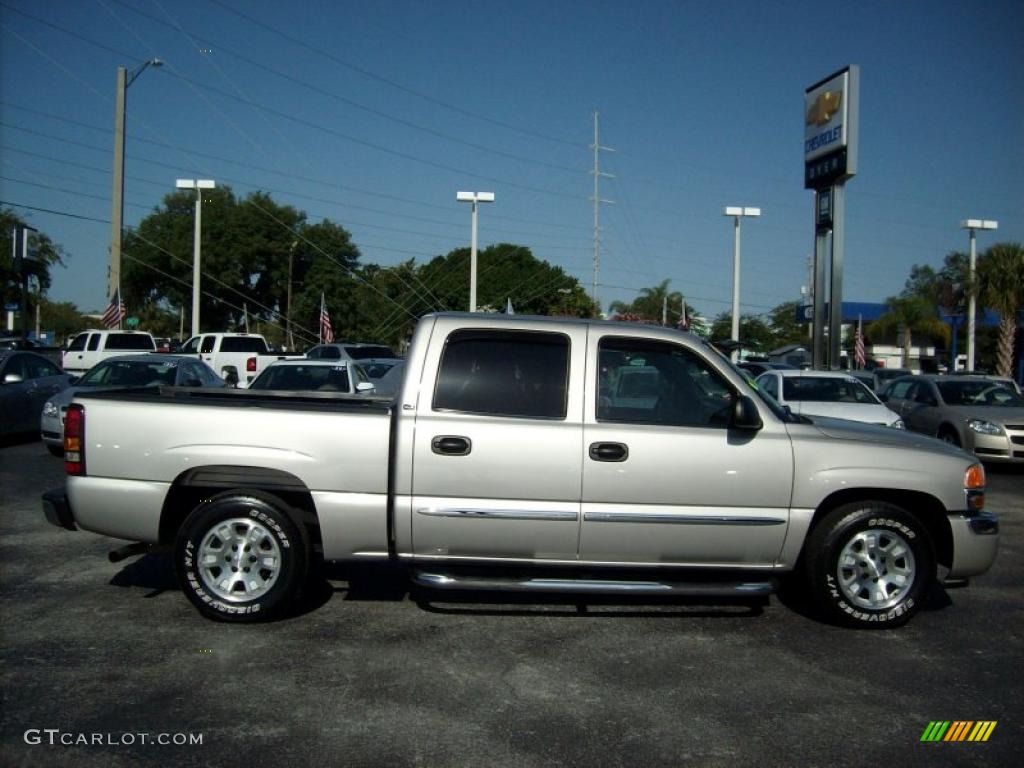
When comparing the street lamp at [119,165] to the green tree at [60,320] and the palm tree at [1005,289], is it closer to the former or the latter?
the palm tree at [1005,289]

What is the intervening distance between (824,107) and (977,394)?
49.8ft

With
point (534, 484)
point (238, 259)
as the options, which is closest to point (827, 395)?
point (534, 484)

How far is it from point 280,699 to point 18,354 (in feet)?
40.7

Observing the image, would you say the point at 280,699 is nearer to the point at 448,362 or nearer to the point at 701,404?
the point at 448,362

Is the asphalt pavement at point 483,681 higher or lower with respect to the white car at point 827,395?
lower

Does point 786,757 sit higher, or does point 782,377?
point 782,377

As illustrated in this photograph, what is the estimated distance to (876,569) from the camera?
5.54 meters

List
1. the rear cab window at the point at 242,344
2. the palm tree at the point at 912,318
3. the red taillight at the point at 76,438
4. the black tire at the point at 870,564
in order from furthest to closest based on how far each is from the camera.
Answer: the palm tree at the point at 912,318 → the rear cab window at the point at 242,344 → the black tire at the point at 870,564 → the red taillight at the point at 76,438

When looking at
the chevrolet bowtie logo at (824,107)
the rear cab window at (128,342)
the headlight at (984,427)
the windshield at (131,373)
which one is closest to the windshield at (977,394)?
the headlight at (984,427)

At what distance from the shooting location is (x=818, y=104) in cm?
2780

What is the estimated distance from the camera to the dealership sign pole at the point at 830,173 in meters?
26.1

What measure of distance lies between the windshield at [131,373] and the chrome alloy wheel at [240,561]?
8747 millimetres

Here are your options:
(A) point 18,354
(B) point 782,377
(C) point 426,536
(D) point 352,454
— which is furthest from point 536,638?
(A) point 18,354

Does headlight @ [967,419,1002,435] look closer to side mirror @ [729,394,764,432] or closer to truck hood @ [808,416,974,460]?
truck hood @ [808,416,974,460]
